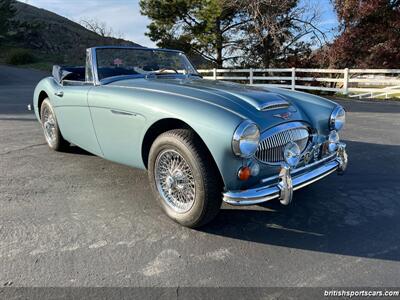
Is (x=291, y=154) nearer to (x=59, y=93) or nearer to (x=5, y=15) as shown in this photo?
(x=59, y=93)

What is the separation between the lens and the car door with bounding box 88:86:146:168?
3350mm

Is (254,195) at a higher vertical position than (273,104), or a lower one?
lower

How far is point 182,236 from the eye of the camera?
9.72 feet

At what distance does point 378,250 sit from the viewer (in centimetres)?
271

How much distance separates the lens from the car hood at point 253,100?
9.77ft

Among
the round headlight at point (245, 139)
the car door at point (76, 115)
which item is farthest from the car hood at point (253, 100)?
the car door at point (76, 115)

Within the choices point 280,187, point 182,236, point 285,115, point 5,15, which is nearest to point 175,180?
point 182,236

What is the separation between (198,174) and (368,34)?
1391 centimetres

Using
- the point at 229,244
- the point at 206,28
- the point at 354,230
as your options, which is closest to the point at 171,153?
the point at 229,244

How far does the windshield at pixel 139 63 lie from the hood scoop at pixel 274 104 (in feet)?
5.15

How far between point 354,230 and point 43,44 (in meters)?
38.3

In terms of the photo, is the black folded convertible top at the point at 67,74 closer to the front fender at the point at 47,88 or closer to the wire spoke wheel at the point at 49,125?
the front fender at the point at 47,88

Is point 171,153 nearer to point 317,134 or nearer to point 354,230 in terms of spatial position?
point 317,134

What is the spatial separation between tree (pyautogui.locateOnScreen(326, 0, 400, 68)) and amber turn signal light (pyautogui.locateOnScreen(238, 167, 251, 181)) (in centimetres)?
1305
